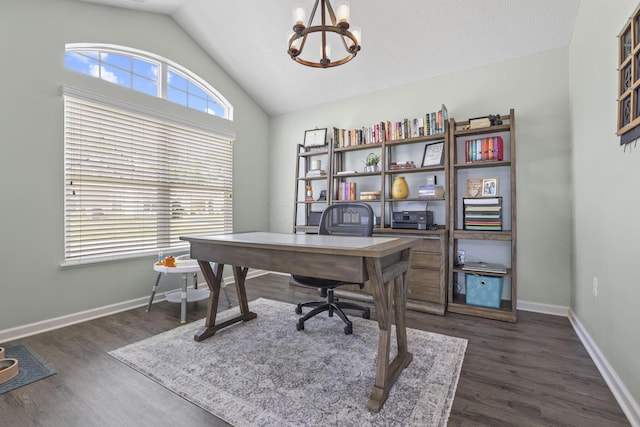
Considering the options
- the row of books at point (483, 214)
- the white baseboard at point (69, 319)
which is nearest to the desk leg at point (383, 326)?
the row of books at point (483, 214)

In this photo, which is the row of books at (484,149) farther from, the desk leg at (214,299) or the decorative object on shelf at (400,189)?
the desk leg at (214,299)

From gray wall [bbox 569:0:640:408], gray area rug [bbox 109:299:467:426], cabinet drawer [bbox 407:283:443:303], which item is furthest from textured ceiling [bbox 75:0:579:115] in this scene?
gray area rug [bbox 109:299:467:426]

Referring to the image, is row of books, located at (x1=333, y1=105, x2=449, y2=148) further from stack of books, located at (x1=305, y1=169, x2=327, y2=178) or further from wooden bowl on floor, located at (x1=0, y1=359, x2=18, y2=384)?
wooden bowl on floor, located at (x1=0, y1=359, x2=18, y2=384)

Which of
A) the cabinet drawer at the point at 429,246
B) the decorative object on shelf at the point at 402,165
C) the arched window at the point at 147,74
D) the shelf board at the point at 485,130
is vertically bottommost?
the cabinet drawer at the point at 429,246

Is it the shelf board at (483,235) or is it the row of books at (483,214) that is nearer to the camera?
the shelf board at (483,235)

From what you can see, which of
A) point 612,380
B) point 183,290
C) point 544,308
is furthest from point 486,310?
point 183,290

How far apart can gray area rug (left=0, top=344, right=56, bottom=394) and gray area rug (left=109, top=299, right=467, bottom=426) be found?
1.16 feet

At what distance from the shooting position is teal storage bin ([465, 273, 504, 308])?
2.71 metres

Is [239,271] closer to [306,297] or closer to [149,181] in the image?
[306,297]

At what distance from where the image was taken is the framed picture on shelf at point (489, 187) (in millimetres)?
2889

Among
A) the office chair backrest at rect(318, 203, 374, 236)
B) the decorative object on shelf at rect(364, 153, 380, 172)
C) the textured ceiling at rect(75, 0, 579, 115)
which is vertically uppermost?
the textured ceiling at rect(75, 0, 579, 115)

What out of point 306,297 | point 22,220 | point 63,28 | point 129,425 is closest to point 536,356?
point 306,297

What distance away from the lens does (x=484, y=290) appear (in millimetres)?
2766

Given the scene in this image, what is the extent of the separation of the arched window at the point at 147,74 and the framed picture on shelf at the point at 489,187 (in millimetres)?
3328
